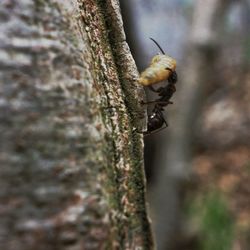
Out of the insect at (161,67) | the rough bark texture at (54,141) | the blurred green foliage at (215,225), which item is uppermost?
the blurred green foliage at (215,225)

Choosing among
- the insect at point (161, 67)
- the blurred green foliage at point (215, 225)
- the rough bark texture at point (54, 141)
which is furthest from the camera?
the blurred green foliage at point (215, 225)

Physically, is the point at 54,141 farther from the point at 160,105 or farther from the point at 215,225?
the point at 215,225

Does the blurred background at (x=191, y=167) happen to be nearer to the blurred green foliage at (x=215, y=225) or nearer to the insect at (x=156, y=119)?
the blurred green foliage at (x=215, y=225)

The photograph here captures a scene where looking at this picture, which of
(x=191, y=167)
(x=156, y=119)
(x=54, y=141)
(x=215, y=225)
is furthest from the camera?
(x=191, y=167)

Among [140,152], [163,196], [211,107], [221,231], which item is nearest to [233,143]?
[211,107]

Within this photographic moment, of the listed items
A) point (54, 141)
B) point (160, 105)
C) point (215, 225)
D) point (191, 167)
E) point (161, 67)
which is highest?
point (191, 167)

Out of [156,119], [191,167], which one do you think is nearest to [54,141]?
[156,119]

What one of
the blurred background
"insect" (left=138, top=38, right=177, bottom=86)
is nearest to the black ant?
"insect" (left=138, top=38, right=177, bottom=86)

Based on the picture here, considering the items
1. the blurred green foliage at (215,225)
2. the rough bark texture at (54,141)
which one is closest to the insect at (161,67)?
the rough bark texture at (54,141)

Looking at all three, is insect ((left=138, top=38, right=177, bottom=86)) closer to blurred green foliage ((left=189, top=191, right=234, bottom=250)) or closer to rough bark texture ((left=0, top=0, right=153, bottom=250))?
rough bark texture ((left=0, top=0, right=153, bottom=250))

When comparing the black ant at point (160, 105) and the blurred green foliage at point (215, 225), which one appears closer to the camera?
the black ant at point (160, 105)
